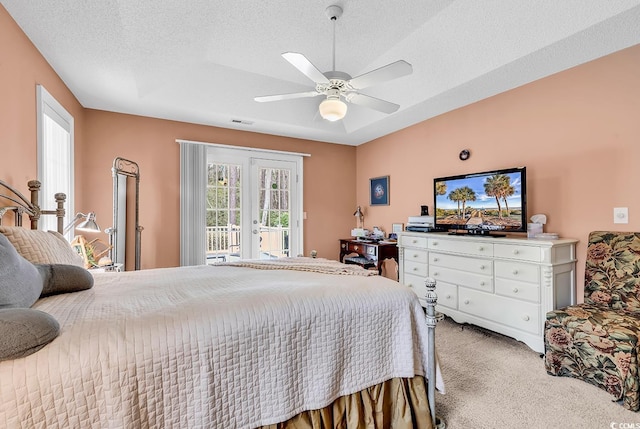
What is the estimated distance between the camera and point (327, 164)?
5.36 metres

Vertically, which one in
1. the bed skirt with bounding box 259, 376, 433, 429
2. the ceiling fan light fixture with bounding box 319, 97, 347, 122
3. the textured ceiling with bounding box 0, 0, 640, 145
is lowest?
the bed skirt with bounding box 259, 376, 433, 429

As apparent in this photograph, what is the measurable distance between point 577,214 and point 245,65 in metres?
3.67

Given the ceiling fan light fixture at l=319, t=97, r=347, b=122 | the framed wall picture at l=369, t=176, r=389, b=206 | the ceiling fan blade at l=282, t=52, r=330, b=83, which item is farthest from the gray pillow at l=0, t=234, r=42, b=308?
the framed wall picture at l=369, t=176, r=389, b=206

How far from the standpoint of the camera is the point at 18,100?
7.11 feet

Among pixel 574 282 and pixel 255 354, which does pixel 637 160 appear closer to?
pixel 574 282

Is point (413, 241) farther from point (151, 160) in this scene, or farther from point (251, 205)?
point (151, 160)

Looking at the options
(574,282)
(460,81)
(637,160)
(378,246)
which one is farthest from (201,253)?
(637,160)

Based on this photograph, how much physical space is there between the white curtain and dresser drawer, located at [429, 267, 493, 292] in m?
3.11

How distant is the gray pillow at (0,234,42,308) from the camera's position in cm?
110

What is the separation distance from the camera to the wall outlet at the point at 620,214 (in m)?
2.44

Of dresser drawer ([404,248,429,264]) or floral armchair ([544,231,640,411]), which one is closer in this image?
floral armchair ([544,231,640,411])

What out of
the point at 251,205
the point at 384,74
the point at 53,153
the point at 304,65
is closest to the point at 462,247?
the point at 384,74

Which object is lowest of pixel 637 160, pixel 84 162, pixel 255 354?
pixel 255 354

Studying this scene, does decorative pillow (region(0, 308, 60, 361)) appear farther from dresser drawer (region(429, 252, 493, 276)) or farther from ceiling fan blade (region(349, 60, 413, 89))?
dresser drawer (region(429, 252, 493, 276))
